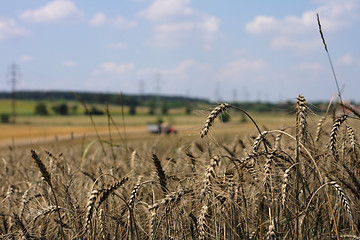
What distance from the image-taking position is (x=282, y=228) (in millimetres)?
2818

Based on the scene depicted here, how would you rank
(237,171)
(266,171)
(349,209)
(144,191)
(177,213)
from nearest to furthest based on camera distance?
(349,209) → (266,171) → (237,171) → (177,213) → (144,191)

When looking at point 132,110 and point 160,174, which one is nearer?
point 160,174

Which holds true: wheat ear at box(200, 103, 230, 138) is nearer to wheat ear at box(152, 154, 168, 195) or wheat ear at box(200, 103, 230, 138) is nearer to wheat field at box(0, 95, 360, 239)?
wheat field at box(0, 95, 360, 239)

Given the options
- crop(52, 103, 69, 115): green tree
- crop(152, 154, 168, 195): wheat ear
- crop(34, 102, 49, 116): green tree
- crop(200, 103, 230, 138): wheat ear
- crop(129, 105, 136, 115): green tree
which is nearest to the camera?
crop(200, 103, 230, 138): wheat ear

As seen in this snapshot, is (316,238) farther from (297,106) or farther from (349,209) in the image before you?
(297,106)

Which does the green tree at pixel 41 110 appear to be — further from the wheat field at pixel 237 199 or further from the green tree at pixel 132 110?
the wheat field at pixel 237 199

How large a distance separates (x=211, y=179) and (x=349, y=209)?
2.65 ft

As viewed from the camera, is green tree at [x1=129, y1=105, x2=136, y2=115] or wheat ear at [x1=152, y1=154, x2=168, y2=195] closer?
wheat ear at [x1=152, y1=154, x2=168, y2=195]

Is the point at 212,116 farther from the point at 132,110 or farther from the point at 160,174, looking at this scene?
the point at 132,110

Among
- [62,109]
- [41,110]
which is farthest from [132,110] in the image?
[41,110]

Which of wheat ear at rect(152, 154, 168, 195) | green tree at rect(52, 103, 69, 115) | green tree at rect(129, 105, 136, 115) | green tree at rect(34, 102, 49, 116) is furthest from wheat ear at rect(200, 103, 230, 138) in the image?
green tree at rect(129, 105, 136, 115)

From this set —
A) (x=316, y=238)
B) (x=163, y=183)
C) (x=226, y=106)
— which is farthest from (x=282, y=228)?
(x=226, y=106)

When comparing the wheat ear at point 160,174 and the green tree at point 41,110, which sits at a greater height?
the wheat ear at point 160,174

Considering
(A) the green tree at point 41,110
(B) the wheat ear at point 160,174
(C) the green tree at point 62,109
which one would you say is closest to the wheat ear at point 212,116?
(B) the wheat ear at point 160,174
